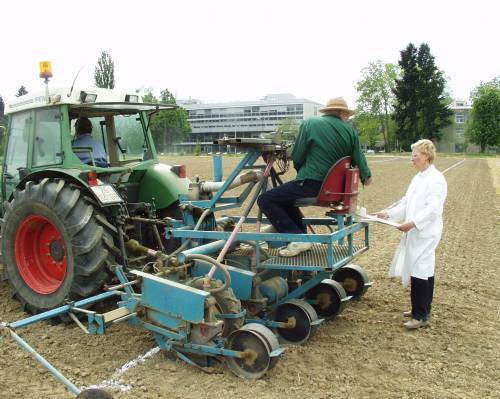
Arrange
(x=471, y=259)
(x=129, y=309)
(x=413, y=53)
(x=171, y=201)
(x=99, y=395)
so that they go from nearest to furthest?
(x=99, y=395) < (x=129, y=309) < (x=171, y=201) < (x=471, y=259) < (x=413, y=53)

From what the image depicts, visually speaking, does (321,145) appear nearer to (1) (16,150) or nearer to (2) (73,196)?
(2) (73,196)

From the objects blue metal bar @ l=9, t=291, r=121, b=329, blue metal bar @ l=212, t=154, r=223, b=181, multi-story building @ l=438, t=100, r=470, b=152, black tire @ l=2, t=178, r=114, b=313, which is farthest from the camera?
multi-story building @ l=438, t=100, r=470, b=152

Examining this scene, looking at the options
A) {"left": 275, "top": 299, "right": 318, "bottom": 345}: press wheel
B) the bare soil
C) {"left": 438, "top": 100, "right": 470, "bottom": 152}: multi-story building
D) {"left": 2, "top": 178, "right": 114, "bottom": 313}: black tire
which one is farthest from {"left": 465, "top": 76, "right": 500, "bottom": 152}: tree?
{"left": 2, "top": 178, "right": 114, "bottom": 313}: black tire

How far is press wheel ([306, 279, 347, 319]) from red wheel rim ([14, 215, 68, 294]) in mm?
2476

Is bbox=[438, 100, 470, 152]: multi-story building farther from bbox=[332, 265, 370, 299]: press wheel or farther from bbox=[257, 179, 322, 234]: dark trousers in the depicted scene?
bbox=[257, 179, 322, 234]: dark trousers

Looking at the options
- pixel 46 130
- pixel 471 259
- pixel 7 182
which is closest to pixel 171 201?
pixel 46 130

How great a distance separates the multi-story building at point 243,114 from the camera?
4410 inches

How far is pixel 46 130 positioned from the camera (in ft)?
16.9

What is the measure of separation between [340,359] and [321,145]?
1757 millimetres

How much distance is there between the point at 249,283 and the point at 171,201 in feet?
5.67

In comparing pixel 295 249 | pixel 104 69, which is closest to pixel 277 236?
pixel 295 249

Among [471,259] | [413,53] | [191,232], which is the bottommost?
[471,259]

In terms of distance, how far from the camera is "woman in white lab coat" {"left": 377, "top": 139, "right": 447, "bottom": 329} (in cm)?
461

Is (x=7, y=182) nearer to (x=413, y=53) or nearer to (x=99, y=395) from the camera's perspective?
(x=99, y=395)
